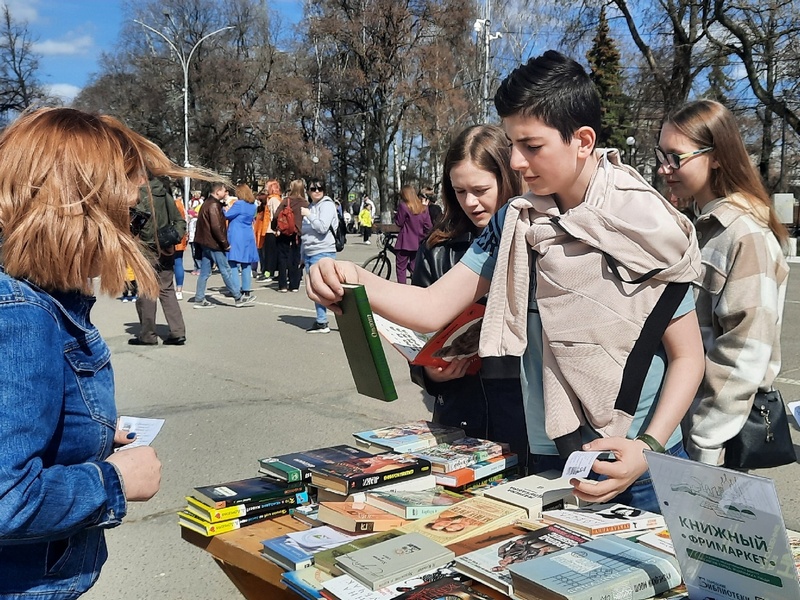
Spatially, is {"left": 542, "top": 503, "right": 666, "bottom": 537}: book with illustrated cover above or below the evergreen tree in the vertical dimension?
below

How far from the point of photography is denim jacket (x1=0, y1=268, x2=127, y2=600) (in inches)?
54.6

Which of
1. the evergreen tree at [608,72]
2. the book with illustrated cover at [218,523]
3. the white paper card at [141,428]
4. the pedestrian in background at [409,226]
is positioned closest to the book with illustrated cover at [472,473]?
the book with illustrated cover at [218,523]

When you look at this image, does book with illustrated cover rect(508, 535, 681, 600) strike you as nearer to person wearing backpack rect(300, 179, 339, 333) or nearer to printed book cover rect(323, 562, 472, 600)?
printed book cover rect(323, 562, 472, 600)

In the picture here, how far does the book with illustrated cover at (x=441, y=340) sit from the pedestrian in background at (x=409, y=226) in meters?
8.14

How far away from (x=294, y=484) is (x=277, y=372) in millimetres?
5425

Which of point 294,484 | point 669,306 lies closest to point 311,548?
point 294,484

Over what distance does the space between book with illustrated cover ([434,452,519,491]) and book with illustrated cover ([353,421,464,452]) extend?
212 mm

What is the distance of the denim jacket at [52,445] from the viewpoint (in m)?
1.39

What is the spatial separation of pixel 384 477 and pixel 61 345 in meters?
0.99

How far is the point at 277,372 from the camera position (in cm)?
757

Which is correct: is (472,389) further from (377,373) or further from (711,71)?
(711,71)

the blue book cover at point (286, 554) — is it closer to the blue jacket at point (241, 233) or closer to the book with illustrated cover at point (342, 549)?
the book with illustrated cover at point (342, 549)

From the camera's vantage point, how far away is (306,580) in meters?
1.70

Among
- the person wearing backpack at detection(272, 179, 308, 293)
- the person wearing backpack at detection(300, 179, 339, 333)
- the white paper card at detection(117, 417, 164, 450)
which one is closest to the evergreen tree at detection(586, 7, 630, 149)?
the person wearing backpack at detection(272, 179, 308, 293)
